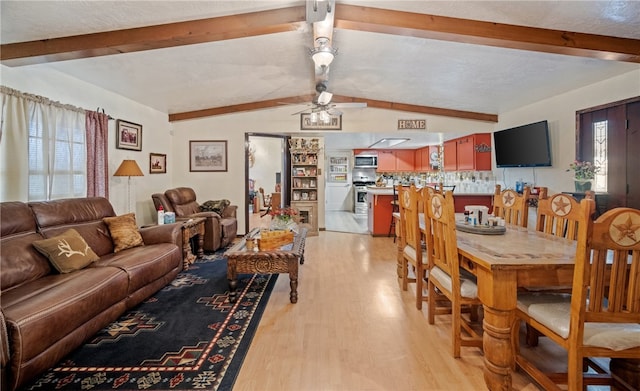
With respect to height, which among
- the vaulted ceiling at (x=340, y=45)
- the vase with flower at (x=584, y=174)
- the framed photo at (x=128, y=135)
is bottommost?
the vase with flower at (x=584, y=174)

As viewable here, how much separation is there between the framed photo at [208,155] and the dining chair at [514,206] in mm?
4981

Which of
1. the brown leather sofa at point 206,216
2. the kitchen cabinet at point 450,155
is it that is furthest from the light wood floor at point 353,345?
the kitchen cabinet at point 450,155

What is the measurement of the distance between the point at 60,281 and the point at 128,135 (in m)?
3.08

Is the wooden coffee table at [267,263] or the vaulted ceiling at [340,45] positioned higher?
the vaulted ceiling at [340,45]

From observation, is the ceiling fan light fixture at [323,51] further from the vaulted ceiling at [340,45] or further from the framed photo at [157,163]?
the framed photo at [157,163]

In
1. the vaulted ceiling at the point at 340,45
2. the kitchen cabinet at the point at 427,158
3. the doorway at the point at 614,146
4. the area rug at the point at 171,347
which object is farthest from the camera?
the kitchen cabinet at the point at 427,158

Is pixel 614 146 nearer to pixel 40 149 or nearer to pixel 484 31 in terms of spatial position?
pixel 484 31

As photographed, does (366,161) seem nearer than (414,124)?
No

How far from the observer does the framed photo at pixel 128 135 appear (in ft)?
14.6

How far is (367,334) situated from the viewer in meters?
2.35

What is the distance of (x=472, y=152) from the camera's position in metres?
6.30

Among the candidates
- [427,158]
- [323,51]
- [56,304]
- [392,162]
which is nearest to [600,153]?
[323,51]

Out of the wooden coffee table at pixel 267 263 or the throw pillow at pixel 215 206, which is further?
the throw pillow at pixel 215 206

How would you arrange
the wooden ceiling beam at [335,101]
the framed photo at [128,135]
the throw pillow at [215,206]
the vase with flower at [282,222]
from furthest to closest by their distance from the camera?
the wooden ceiling beam at [335,101]
the throw pillow at [215,206]
the framed photo at [128,135]
the vase with flower at [282,222]
